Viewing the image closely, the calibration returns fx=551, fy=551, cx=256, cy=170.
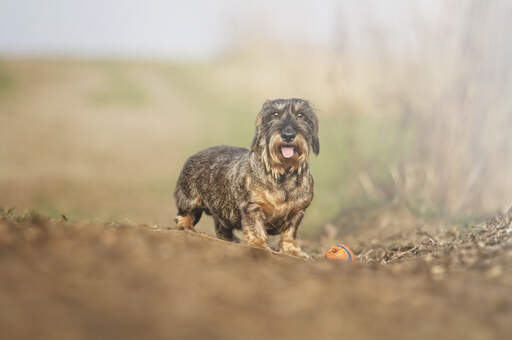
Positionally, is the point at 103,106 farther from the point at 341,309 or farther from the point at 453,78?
the point at 341,309

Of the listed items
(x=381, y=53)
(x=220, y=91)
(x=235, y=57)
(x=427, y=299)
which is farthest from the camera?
(x=235, y=57)

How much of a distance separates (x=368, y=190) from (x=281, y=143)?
7505mm

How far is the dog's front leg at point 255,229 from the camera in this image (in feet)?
18.9

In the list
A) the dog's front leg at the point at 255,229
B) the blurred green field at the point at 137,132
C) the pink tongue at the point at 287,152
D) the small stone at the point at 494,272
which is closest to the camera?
the small stone at the point at 494,272

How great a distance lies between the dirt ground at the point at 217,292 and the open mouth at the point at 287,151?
1.24 m

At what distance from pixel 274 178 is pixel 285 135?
56 centimetres

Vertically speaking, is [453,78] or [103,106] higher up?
[453,78]

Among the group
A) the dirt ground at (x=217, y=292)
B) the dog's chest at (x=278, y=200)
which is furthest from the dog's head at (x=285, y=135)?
the dirt ground at (x=217, y=292)

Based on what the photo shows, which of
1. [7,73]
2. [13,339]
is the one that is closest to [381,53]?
[13,339]

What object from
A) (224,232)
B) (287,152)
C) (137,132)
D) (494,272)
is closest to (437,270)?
(494,272)

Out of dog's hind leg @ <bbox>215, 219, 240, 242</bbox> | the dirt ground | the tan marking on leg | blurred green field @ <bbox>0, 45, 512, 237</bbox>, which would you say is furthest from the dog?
blurred green field @ <bbox>0, 45, 512, 237</bbox>

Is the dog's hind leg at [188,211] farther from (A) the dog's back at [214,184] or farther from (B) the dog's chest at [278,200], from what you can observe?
(B) the dog's chest at [278,200]

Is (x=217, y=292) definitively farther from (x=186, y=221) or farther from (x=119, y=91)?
(x=119, y=91)

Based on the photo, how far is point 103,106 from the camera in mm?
25422
